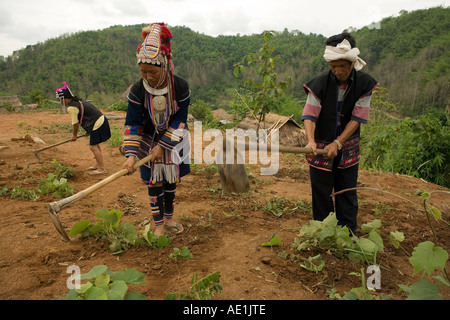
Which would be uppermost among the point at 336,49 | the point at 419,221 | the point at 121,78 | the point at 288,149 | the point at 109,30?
the point at 109,30

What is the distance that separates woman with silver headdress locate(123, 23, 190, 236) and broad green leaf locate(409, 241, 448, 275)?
71.2 inches

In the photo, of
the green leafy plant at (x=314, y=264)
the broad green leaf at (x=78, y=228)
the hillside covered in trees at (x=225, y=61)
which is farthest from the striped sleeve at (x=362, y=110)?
the hillside covered in trees at (x=225, y=61)

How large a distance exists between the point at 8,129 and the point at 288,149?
9.07 metres

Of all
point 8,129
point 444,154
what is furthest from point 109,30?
point 444,154

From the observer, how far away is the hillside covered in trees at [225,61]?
20.7 meters

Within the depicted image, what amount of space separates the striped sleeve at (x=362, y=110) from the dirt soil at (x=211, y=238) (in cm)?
75

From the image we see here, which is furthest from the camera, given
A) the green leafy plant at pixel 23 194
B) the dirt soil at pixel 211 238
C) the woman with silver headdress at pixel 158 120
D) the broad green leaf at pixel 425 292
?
the green leafy plant at pixel 23 194

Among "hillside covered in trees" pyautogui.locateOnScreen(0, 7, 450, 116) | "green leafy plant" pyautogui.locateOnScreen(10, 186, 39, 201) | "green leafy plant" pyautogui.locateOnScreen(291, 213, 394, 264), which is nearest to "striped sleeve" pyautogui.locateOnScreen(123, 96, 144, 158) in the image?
"green leafy plant" pyautogui.locateOnScreen(291, 213, 394, 264)

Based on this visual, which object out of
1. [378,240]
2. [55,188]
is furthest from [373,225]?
[55,188]

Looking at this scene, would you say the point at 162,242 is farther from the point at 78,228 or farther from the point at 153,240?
the point at 78,228

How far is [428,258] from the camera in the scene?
1411 millimetres

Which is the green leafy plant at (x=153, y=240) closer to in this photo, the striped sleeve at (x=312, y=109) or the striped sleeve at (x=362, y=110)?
the striped sleeve at (x=312, y=109)

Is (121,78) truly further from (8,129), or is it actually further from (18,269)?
(18,269)
